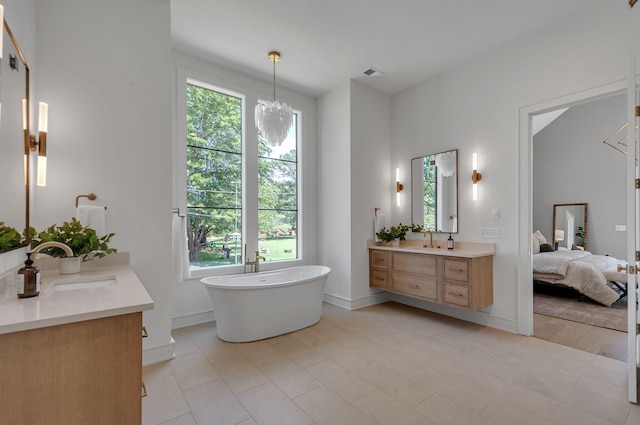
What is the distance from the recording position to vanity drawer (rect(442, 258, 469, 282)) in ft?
10.4

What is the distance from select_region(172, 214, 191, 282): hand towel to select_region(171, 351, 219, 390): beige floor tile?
80 cm

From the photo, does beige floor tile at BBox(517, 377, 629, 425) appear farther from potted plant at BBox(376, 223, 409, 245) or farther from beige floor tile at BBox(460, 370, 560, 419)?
potted plant at BBox(376, 223, 409, 245)

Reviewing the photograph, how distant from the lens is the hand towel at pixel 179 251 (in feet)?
10.1

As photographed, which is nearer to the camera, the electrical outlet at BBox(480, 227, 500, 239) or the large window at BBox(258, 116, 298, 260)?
the electrical outlet at BBox(480, 227, 500, 239)

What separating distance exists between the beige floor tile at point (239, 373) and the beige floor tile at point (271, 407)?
7cm

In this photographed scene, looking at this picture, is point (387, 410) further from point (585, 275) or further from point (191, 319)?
point (585, 275)

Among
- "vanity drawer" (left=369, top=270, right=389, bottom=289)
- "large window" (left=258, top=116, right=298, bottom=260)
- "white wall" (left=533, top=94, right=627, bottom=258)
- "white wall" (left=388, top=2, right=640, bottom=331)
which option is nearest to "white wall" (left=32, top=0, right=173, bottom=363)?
"large window" (left=258, top=116, right=298, bottom=260)

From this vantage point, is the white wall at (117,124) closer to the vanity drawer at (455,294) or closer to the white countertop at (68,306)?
the white countertop at (68,306)

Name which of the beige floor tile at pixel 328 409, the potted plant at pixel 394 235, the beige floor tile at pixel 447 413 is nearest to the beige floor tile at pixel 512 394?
the beige floor tile at pixel 447 413

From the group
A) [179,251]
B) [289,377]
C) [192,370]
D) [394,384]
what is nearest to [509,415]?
[394,384]

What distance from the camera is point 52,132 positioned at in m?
2.18

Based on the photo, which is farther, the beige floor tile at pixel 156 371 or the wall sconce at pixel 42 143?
the beige floor tile at pixel 156 371

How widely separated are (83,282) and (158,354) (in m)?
1.08

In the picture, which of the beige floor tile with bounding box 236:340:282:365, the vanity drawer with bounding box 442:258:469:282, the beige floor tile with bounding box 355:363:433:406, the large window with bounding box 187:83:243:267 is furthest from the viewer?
the large window with bounding box 187:83:243:267
